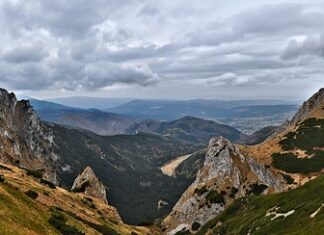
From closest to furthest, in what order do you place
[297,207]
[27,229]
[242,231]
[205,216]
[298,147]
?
[27,229] → [297,207] → [242,231] → [205,216] → [298,147]

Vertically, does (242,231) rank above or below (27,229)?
below

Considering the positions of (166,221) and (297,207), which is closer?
(297,207)

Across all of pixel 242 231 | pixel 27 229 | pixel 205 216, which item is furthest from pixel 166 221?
pixel 27 229

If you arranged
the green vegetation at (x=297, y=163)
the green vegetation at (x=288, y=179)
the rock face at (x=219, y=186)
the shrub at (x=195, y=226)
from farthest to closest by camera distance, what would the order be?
the green vegetation at (x=297, y=163)
the green vegetation at (x=288, y=179)
the rock face at (x=219, y=186)
the shrub at (x=195, y=226)

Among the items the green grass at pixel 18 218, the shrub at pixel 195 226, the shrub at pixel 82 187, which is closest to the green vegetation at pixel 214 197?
the shrub at pixel 195 226

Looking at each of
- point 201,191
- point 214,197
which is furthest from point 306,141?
point 214,197

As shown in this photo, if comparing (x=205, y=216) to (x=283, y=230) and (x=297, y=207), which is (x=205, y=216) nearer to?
(x=297, y=207)

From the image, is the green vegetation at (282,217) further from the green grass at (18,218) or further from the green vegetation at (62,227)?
the green grass at (18,218)
